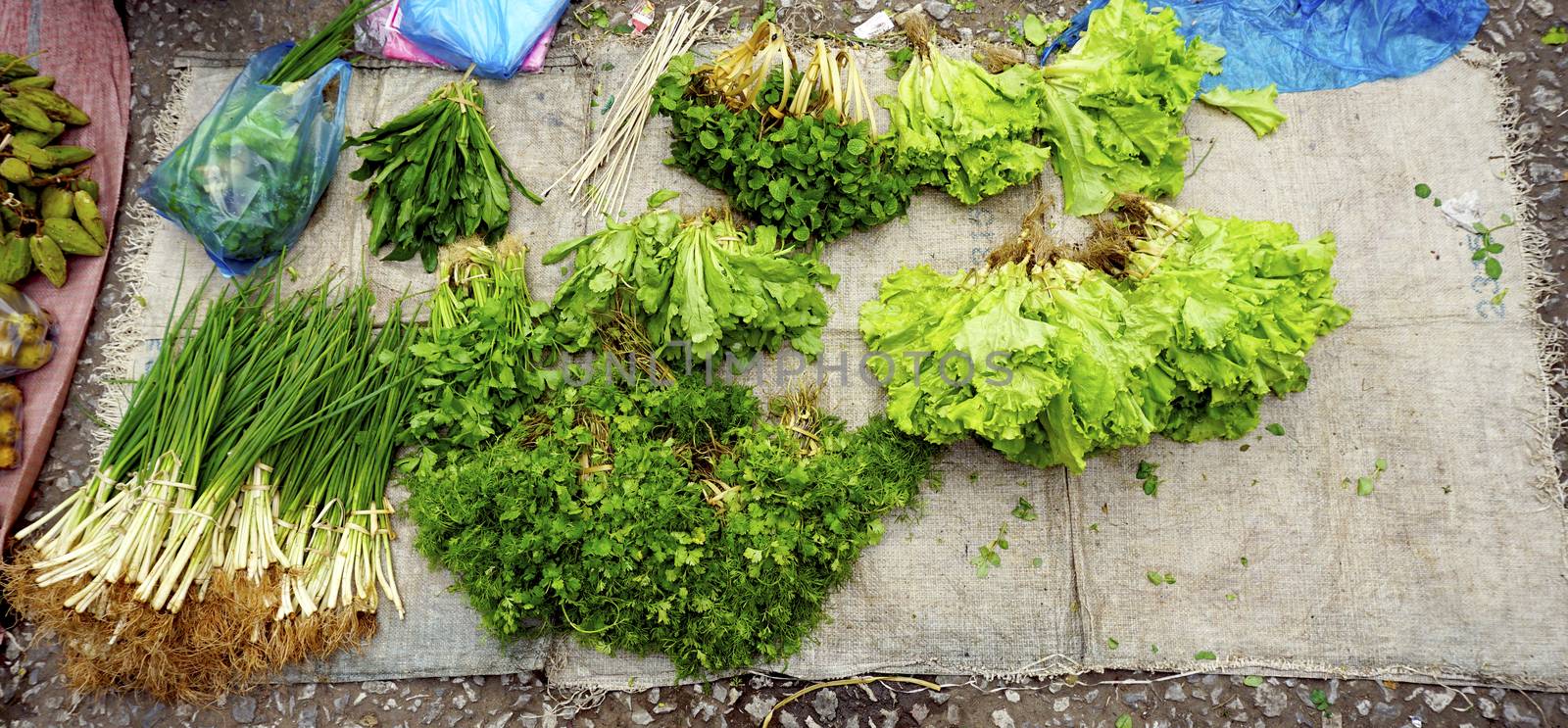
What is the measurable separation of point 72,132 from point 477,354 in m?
2.08

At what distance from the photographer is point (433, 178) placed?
125 inches

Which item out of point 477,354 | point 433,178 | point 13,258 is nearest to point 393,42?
point 433,178

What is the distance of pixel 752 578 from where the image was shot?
9.28 feet

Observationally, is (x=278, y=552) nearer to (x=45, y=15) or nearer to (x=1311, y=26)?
(x=45, y=15)

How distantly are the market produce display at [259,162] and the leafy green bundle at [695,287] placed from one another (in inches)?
40.9

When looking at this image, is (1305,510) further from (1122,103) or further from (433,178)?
(433,178)

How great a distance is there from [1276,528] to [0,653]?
481 cm

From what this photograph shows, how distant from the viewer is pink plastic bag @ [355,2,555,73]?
11.4 feet

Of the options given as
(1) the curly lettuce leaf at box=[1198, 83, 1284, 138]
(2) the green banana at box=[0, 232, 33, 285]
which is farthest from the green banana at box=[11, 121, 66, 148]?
(1) the curly lettuce leaf at box=[1198, 83, 1284, 138]

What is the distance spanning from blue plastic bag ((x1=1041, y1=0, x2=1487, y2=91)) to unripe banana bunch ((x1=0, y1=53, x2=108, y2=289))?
3.96 m

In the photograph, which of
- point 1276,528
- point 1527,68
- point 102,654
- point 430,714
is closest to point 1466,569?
point 1276,528

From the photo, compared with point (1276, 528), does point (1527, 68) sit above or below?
above

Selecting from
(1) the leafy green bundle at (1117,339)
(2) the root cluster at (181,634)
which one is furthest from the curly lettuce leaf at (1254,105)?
(2) the root cluster at (181,634)

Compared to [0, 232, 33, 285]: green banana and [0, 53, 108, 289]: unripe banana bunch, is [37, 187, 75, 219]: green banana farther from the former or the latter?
[0, 232, 33, 285]: green banana
